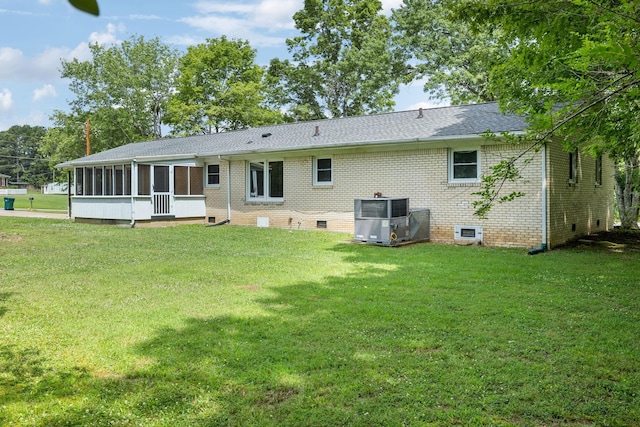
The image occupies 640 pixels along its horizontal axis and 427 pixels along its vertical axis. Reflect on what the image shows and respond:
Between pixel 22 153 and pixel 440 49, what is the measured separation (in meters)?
105

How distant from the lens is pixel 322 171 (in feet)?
52.7

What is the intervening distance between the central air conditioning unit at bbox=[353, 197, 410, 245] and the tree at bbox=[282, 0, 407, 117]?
70.6 ft

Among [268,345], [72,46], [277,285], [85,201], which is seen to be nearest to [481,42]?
[85,201]

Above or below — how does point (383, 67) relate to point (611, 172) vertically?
above

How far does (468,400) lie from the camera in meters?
3.26

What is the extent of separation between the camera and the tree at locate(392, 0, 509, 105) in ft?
83.2

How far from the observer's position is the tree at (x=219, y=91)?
34406 mm

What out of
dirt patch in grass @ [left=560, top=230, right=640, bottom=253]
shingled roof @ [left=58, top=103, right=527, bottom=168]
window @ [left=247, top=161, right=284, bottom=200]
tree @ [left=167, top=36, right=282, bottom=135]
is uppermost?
tree @ [left=167, top=36, right=282, bottom=135]

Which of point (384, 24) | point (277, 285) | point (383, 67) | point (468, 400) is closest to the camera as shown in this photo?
point (468, 400)

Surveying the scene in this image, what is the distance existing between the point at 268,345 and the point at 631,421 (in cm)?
279

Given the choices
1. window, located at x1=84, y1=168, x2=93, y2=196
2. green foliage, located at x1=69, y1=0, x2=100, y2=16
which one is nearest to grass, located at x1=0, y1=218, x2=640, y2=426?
green foliage, located at x1=69, y1=0, x2=100, y2=16

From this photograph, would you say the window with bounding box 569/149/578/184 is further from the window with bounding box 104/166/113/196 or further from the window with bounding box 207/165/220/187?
the window with bounding box 104/166/113/196

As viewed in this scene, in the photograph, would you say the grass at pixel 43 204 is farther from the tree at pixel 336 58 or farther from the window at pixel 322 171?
the window at pixel 322 171

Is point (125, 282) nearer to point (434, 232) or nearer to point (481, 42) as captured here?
point (434, 232)
